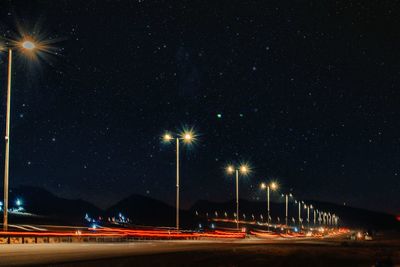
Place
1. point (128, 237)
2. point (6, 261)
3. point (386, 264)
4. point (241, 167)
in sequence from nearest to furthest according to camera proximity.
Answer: point (6, 261)
point (386, 264)
point (128, 237)
point (241, 167)

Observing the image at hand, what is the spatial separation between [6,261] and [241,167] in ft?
206

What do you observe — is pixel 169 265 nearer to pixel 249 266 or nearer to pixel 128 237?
pixel 249 266

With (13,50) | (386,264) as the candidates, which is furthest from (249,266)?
(13,50)

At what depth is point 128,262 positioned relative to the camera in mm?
22406

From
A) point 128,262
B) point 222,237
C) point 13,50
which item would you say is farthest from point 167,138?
point 128,262

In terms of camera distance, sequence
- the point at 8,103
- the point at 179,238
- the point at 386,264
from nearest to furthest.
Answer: the point at 386,264, the point at 8,103, the point at 179,238

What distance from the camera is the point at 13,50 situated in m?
36.5

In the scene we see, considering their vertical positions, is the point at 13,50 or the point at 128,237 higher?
the point at 13,50

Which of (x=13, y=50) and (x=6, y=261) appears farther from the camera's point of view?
(x=13, y=50)

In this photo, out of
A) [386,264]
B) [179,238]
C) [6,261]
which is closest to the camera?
[6,261]

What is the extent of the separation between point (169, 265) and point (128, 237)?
3276 cm

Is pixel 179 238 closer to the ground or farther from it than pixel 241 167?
closer to the ground

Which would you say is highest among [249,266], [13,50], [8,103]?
[13,50]

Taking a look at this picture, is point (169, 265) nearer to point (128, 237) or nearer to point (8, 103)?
point (8, 103)
